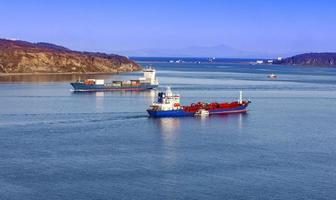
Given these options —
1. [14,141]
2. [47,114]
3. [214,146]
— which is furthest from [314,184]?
[47,114]

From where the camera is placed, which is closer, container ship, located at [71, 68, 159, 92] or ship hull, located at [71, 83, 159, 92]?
ship hull, located at [71, 83, 159, 92]

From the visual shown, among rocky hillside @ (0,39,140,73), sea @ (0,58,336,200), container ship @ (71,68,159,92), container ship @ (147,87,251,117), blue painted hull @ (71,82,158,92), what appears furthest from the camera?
rocky hillside @ (0,39,140,73)

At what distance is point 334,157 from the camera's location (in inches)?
1089

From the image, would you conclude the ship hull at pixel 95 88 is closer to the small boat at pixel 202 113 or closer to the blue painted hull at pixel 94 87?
the blue painted hull at pixel 94 87

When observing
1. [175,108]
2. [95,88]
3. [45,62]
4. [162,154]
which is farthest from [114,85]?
[45,62]

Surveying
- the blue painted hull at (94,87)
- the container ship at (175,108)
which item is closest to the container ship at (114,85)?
the blue painted hull at (94,87)

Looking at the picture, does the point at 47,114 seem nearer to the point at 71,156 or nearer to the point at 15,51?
the point at 71,156

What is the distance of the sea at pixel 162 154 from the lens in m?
21.7

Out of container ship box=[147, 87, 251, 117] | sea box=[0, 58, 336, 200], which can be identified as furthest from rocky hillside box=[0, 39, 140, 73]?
container ship box=[147, 87, 251, 117]

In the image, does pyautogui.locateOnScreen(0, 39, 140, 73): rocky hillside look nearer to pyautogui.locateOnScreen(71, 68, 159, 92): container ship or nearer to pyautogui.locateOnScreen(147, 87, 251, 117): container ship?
pyautogui.locateOnScreen(71, 68, 159, 92): container ship

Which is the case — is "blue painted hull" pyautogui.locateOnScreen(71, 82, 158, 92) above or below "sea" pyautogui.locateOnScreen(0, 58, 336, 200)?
above

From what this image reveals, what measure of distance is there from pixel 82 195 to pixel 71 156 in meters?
6.34

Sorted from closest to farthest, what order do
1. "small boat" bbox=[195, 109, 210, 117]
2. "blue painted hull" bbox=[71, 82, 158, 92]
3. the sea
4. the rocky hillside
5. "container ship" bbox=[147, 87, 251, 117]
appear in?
the sea → "container ship" bbox=[147, 87, 251, 117] → "small boat" bbox=[195, 109, 210, 117] → "blue painted hull" bbox=[71, 82, 158, 92] → the rocky hillside

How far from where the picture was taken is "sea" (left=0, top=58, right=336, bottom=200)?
2172cm
